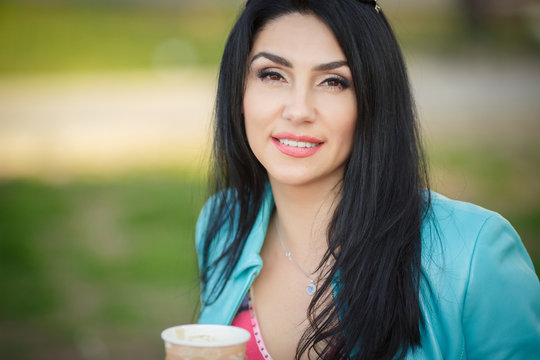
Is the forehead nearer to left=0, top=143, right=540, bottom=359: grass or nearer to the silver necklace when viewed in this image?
the silver necklace

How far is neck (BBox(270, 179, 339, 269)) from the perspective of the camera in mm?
2371

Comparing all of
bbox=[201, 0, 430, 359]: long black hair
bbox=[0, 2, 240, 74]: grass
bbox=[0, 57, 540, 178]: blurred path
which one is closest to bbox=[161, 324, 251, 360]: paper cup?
bbox=[201, 0, 430, 359]: long black hair

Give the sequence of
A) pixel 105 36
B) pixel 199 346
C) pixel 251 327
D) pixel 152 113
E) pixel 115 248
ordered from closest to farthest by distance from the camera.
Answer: pixel 199 346, pixel 251 327, pixel 115 248, pixel 152 113, pixel 105 36

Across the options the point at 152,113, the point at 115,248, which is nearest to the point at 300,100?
the point at 115,248

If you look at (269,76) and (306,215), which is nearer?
(269,76)

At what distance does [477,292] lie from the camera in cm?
196

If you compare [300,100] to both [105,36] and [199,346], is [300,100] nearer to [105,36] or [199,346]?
[199,346]

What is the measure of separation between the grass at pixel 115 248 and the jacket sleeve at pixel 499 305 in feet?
6.47

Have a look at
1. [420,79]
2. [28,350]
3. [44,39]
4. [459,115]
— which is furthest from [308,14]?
[44,39]

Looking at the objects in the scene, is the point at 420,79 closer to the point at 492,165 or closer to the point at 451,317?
the point at 492,165

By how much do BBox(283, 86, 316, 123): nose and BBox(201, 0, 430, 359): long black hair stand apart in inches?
6.7

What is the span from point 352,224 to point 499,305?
1.83 feet

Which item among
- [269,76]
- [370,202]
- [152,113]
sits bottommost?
[370,202]

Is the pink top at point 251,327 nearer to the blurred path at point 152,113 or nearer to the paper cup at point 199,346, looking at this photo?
the paper cup at point 199,346
